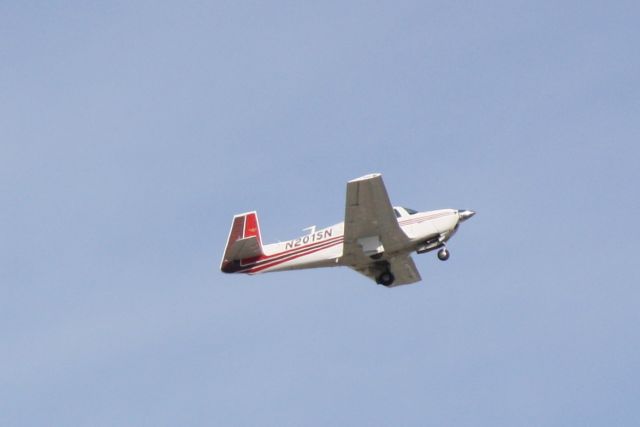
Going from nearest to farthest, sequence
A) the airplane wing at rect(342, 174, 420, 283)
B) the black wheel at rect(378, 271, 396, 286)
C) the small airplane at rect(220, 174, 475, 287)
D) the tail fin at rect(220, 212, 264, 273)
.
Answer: the airplane wing at rect(342, 174, 420, 283) → the small airplane at rect(220, 174, 475, 287) → the tail fin at rect(220, 212, 264, 273) → the black wheel at rect(378, 271, 396, 286)

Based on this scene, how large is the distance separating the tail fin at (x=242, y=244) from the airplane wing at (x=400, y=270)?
417cm

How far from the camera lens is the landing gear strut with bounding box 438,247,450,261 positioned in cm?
5347

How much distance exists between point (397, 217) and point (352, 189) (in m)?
4.31

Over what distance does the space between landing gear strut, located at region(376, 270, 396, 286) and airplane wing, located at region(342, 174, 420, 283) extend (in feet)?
2.27

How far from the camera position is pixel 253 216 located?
175 ft

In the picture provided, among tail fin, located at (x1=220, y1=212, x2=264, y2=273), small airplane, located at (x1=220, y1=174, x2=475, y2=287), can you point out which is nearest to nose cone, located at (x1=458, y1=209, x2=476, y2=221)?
small airplane, located at (x1=220, y1=174, x2=475, y2=287)

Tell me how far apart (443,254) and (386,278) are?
3.04m

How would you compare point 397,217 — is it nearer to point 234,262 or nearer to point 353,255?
point 353,255

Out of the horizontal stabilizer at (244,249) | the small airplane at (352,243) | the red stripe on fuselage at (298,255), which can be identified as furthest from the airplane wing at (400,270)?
the horizontal stabilizer at (244,249)

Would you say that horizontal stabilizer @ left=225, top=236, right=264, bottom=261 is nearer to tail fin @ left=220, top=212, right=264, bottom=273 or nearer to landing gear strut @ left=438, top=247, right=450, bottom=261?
tail fin @ left=220, top=212, right=264, bottom=273

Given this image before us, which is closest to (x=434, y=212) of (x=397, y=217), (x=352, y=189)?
(x=397, y=217)

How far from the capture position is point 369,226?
51.9m

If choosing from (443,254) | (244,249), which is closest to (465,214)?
(443,254)

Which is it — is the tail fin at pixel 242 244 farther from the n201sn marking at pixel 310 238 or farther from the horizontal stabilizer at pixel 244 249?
the n201sn marking at pixel 310 238
